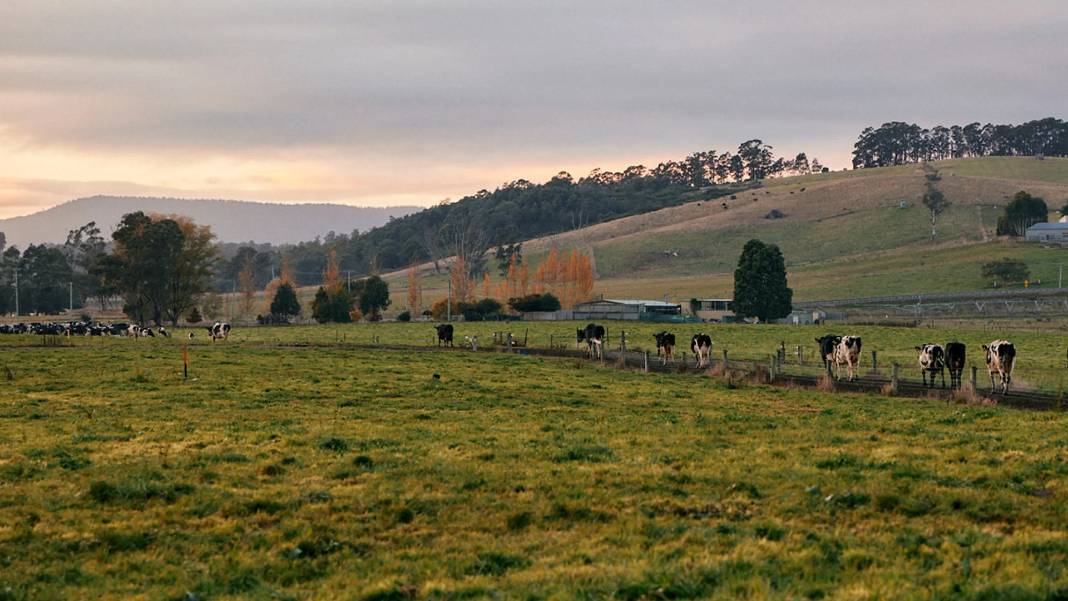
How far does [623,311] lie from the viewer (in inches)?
4867

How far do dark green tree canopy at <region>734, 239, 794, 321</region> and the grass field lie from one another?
81.6 meters

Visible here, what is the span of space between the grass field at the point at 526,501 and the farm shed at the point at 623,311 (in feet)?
286

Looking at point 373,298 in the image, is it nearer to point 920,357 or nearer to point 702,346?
point 702,346

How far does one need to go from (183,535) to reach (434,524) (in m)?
3.76

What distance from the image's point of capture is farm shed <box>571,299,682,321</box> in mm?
118000

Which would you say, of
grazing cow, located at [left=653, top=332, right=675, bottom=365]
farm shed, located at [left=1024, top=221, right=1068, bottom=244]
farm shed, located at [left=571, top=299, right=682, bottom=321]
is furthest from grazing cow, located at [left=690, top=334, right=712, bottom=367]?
farm shed, located at [left=1024, top=221, right=1068, bottom=244]

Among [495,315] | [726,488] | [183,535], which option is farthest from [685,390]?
[495,315]

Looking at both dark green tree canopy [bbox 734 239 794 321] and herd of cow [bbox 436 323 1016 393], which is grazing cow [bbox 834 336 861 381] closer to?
herd of cow [bbox 436 323 1016 393]

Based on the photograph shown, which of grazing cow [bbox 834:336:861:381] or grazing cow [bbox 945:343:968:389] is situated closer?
grazing cow [bbox 945:343:968:389]

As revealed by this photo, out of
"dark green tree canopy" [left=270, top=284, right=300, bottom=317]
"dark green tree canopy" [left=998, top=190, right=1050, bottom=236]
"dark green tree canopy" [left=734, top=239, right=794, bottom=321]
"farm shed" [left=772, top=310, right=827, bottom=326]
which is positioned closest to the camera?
"farm shed" [left=772, top=310, right=827, bottom=326]

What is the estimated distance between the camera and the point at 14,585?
40.6ft

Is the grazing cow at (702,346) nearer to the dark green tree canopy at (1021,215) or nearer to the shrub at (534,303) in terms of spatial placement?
the shrub at (534,303)

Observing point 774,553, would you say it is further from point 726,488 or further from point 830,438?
point 830,438

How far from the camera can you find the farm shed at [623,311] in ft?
387
